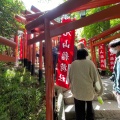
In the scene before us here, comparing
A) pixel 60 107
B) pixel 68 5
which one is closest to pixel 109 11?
pixel 68 5

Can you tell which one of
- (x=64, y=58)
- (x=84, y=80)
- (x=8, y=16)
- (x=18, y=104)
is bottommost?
(x=18, y=104)

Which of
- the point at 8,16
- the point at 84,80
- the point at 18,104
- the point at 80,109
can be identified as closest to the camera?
the point at 84,80

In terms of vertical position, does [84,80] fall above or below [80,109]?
above

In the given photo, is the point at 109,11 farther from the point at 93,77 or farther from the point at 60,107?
the point at 60,107

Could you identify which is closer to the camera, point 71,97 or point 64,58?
point 71,97

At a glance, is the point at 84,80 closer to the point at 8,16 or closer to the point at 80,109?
the point at 80,109

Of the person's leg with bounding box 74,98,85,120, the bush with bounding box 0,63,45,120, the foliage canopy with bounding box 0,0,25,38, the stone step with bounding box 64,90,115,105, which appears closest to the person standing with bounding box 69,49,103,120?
the person's leg with bounding box 74,98,85,120

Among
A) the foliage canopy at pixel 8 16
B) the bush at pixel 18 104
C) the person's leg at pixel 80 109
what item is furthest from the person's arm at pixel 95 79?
the foliage canopy at pixel 8 16

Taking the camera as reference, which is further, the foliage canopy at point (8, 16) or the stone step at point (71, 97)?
the foliage canopy at point (8, 16)

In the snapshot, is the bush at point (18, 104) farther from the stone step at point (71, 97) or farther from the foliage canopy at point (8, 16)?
the foliage canopy at point (8, 16)

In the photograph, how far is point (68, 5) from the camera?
187 cm

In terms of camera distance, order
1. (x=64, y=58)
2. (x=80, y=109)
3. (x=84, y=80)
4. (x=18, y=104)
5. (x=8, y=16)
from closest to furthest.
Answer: (x=84, y=80) → (x=80, y=109) → (x=18, y=104) → (x=64, y=58) → (x=8, y=16)

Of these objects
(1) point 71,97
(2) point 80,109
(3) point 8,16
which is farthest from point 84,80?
(3) point 8,16

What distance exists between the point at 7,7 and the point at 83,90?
11.5 feet
